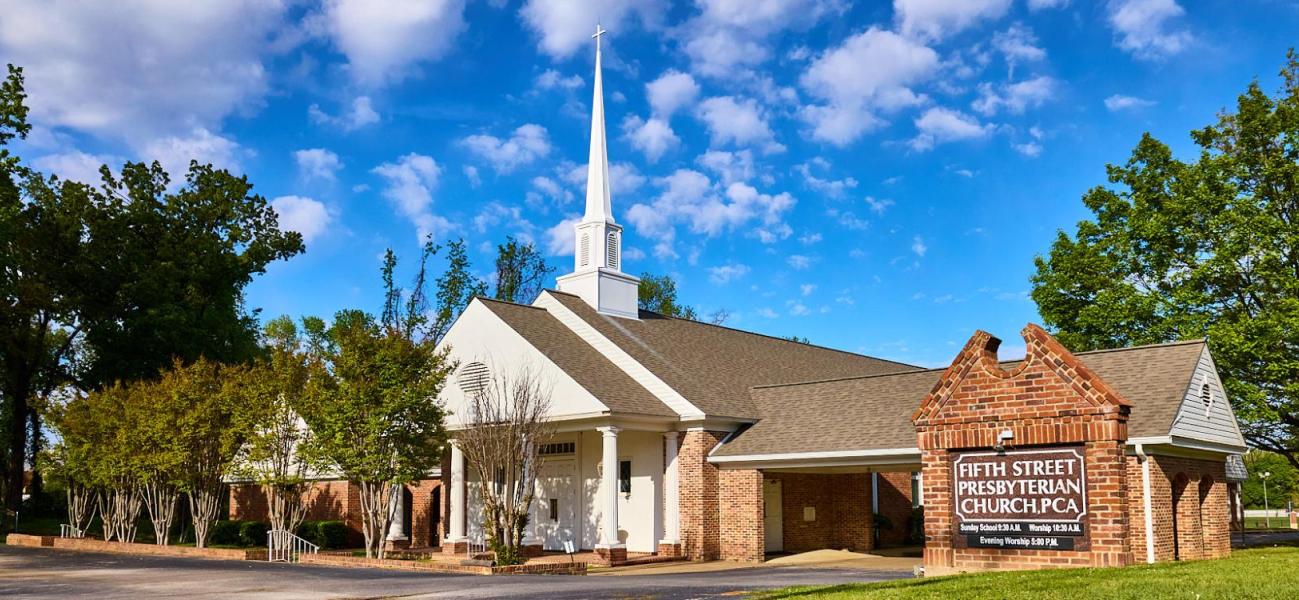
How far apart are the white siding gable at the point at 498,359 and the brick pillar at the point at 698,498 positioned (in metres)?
2.72

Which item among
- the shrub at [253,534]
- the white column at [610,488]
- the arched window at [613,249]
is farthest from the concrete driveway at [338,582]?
the arched window at [613,249]

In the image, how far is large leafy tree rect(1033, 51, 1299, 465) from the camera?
79.8ft

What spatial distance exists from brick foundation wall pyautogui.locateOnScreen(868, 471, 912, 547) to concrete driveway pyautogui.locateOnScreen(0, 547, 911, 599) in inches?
388

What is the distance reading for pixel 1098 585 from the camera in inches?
403

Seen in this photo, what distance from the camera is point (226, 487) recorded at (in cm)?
3628

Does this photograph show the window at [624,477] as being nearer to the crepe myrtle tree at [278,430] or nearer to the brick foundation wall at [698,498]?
the brick foundation wall at [698,498]

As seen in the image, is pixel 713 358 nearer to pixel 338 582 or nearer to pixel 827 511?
pixel 827 511

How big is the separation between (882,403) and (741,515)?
4108 mm

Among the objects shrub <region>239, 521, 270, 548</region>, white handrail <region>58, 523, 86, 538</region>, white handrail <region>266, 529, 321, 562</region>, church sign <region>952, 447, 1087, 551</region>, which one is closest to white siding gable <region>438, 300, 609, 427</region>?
white handrail <region>266, 529, 321, 562</region>

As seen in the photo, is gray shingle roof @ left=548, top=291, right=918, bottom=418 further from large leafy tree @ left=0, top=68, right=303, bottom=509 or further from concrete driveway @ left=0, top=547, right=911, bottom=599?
large leafy tree @ left=0, top=68, right=303, bottom=509

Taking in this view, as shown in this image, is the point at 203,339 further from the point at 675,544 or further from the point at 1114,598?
the point at 1114,598

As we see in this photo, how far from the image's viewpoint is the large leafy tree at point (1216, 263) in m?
24.3

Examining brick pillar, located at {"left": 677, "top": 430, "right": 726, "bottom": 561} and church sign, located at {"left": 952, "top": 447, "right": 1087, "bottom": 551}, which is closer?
church sign, located at {"left": 952, "top": 447, "right": 1087, "bottom": 551}

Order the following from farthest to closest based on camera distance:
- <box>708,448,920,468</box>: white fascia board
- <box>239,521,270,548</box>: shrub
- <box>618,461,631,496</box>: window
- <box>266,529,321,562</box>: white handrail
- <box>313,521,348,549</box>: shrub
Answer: <box>239,521,270,548</box>: shrub < <box>313,521,348,549</box>: shrub < <box>618,461,631,496</box>: window < <box>266,529,321,562</box>: white handrail < <box>708,448,920,468</box>: white fascia board
